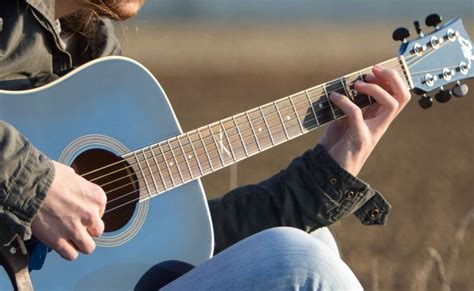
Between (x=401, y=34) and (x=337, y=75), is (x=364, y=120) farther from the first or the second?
(x=337, y=75)

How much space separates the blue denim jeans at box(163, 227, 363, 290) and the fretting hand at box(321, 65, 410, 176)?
1.60 ft

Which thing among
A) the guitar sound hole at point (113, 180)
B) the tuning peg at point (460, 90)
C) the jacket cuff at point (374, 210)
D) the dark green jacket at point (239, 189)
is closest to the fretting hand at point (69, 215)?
the guitar sound hole at point (113, 180)

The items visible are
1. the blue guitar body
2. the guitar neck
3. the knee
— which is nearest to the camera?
the knee

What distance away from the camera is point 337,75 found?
692 centimetres

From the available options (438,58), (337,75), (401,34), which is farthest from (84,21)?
(337,75)

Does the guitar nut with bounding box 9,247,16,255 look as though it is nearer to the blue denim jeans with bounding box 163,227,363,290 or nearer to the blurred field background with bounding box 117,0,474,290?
the blue denim jeans with bounding box 163,227,363,290

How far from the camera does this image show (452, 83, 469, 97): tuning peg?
263 cm

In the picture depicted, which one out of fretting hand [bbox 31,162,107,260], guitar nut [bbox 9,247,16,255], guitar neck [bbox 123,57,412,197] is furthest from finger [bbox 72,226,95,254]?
guitar neck [bbox 123,57,412,197]

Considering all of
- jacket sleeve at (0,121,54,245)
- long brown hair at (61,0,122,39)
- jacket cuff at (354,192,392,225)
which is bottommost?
jacket cuff at (354,192,392,225)

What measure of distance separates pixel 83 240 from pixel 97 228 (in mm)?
35

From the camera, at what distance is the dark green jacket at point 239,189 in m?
2.22

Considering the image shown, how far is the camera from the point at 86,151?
2.23 meters

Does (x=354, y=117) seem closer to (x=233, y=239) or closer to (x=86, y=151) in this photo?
(x=233, y=239)

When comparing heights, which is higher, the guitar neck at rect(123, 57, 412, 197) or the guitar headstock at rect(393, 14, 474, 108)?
the guitar neck at rect(123, 57, 412, 197)
